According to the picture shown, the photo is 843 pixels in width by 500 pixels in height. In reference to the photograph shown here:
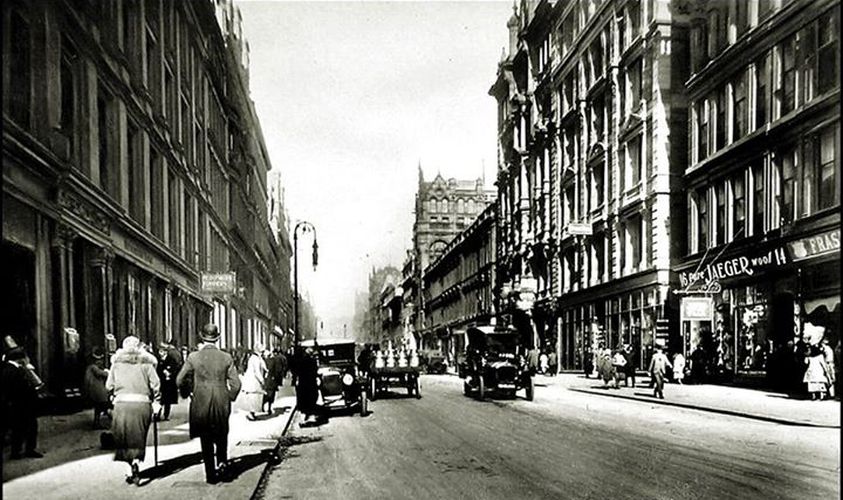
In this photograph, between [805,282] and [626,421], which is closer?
[805,282]

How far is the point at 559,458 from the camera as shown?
1035 cm

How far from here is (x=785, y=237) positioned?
5336mm

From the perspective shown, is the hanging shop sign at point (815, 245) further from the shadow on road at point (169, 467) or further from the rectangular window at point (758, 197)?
the shadow on road at point (169, 467)

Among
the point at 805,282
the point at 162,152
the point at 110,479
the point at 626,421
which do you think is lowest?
the point at 626,421

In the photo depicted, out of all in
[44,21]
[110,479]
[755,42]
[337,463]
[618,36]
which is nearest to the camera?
[44,21]

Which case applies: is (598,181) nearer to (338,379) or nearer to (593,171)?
(593,171)

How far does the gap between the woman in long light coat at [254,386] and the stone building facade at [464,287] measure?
26403 mm

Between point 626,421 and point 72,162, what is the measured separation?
14.0 metres

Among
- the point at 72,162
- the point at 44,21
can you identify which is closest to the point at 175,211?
the point at 72,162

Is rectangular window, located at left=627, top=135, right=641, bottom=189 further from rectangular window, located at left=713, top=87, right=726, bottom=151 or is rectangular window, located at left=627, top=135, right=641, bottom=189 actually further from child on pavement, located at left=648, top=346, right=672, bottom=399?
rectangular window, located at left=713, top=87, right=726, bottom=151

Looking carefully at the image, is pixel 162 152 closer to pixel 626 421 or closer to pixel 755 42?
pixel 755 42

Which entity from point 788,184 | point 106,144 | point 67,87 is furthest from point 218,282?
point 788,184

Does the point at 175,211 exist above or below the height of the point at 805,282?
above

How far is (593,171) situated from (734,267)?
22.4 metres
